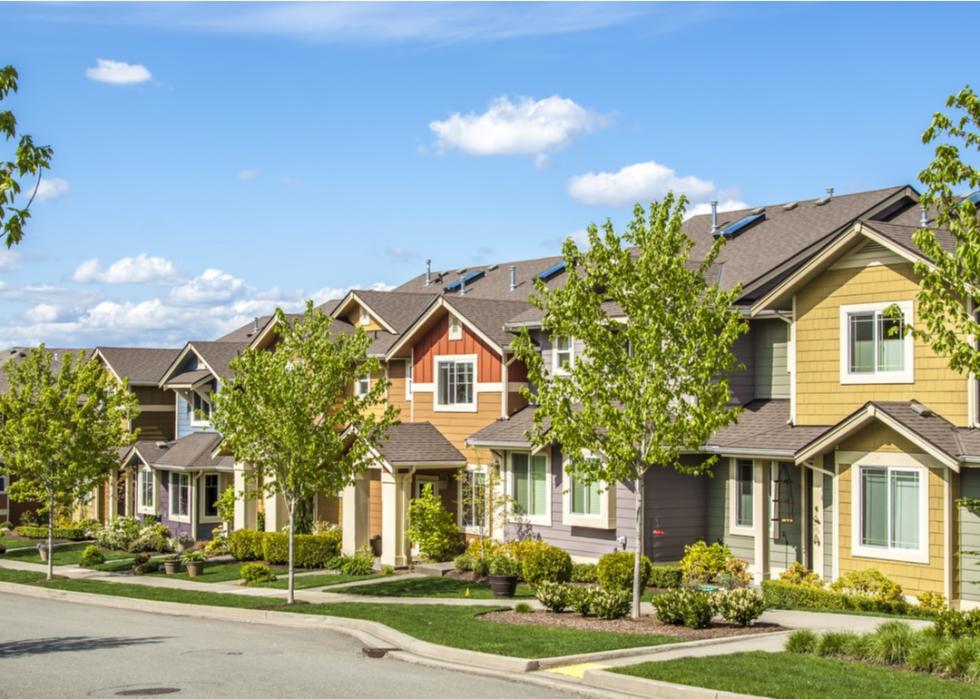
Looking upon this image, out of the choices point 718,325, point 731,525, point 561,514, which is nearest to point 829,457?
point 731,525

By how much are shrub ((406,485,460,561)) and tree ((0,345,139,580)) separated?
11110mm

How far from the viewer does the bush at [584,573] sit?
28.0m

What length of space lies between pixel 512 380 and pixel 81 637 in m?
14.9

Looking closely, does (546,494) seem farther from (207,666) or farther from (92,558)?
(92,558)

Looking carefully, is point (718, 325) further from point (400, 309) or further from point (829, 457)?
point (400, 309)

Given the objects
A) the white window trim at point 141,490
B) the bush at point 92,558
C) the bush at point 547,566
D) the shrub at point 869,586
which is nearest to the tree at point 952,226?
the shrub at point 869,586

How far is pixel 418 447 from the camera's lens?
34.2 metres

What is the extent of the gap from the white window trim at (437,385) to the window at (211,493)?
14007mm

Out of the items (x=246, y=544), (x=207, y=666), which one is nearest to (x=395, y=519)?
(x=246, y=544)

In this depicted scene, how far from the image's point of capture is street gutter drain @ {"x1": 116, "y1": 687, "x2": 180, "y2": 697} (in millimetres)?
15164

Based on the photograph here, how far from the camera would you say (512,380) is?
1308 inches

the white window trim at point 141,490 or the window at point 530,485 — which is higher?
the window at point 530,485

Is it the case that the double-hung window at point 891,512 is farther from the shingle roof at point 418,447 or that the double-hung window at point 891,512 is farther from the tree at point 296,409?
the shingle roof at point 418,447

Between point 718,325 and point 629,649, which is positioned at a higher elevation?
point 718,325
